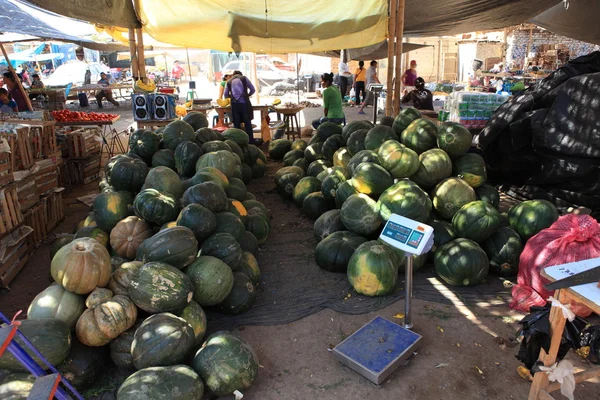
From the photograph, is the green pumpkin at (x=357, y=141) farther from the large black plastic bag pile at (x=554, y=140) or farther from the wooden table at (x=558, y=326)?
the wooden table at (x=558, y=326)

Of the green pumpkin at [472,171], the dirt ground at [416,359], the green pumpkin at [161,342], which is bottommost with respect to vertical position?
the dirt ground at [416,359]

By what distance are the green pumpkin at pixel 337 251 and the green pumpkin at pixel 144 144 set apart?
293 cm

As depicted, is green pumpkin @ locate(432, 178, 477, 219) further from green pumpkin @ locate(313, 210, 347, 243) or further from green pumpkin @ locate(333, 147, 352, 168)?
green pumpkin @ locate(333, 147, 352, 168)

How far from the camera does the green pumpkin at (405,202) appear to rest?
4605 millimetres

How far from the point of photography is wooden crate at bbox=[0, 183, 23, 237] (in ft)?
15.9

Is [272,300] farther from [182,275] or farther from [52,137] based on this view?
[52,137]

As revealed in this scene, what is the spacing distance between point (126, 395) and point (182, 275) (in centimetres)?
104

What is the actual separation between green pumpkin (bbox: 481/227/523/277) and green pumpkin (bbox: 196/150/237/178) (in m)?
3.39

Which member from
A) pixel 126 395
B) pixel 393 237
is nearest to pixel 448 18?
pixel 393 237

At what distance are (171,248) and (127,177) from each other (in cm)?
198

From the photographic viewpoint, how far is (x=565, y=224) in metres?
4.04

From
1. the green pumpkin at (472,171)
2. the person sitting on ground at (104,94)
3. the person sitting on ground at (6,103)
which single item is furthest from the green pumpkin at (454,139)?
the person sitting on ground at (104,94)

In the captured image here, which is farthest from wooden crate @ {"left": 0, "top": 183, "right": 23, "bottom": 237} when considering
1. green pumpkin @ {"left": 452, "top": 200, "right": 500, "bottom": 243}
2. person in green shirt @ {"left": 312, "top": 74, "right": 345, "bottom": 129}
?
person in green shirt @ {"left": 312, "top": 74, "right": 345, "bottom": 129}

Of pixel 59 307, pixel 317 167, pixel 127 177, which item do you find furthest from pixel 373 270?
pixel 127 177
